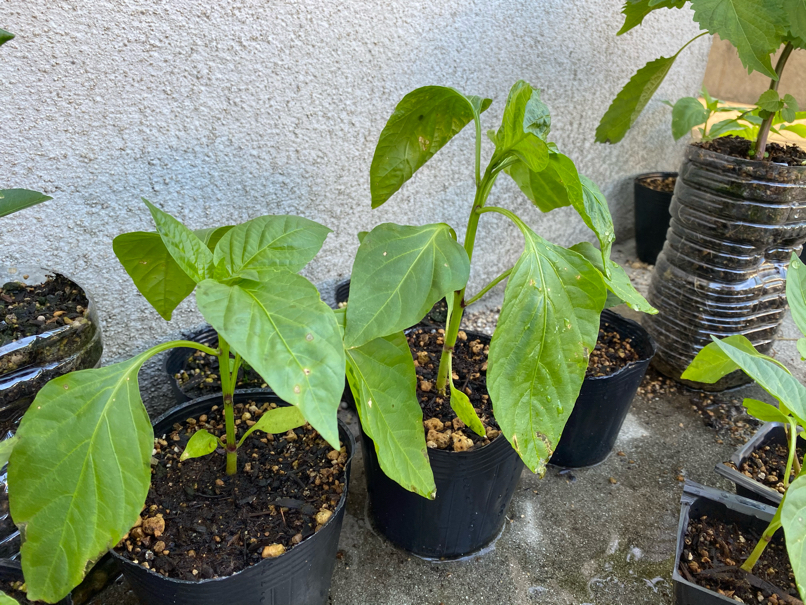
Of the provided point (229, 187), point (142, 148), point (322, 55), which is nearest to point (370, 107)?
point (322, 55)

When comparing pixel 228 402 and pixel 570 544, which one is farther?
pixel 570 544

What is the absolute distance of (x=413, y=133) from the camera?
1.03 m

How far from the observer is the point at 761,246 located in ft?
5.53

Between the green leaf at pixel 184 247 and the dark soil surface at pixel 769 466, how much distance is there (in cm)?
122

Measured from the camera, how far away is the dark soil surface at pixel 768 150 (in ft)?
5.41

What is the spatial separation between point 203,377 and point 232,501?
0.44 meters

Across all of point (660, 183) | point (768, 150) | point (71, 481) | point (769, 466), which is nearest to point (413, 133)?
point (71, 481)

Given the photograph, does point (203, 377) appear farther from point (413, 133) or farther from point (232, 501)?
point (413, 133)

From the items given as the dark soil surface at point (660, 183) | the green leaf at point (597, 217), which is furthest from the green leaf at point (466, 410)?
the dark soil surface at point (660, 183)

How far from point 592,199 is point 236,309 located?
536 mm

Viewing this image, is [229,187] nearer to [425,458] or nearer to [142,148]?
[142,148]

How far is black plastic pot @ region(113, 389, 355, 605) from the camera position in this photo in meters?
0.83

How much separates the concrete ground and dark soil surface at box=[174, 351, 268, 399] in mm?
367

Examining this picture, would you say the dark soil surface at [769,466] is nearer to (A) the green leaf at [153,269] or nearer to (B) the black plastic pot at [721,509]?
(B) the black plastic pot at [721,509]
